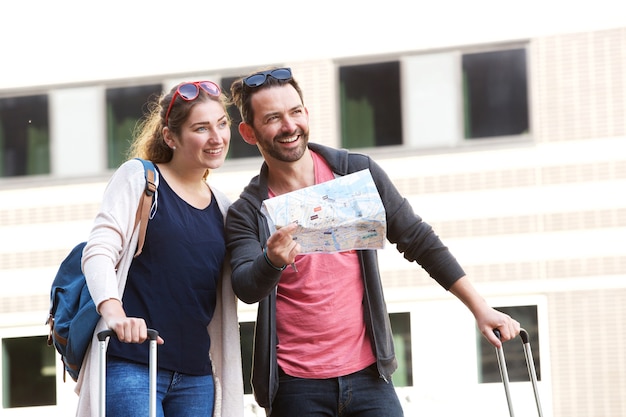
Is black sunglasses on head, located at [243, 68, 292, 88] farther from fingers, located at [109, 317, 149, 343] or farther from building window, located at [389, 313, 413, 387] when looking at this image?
building window, located at [389, 313, 413, 387]

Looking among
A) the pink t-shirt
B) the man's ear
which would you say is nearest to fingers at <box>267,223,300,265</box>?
the pink t-shirt

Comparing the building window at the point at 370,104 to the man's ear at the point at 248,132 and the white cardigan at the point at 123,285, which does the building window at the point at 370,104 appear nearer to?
the man's ear at the point at 248,132

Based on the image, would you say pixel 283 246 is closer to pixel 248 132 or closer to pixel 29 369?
pixel 248 132

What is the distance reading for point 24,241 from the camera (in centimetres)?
1391

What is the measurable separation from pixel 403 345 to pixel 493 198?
1970mm

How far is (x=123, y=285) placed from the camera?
12.3 feet

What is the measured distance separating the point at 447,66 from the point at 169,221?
9.52 metres

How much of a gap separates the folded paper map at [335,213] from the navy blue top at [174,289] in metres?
0.32

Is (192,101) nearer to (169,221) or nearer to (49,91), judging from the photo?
(169,221)

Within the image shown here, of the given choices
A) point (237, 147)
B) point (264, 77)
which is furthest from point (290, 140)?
point (237, 147)

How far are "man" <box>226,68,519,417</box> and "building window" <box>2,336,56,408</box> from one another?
1027 centimetres

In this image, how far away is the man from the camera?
3.80 meters

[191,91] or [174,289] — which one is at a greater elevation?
[191,91]

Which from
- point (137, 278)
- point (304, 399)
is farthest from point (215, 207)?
point (304, 399)
